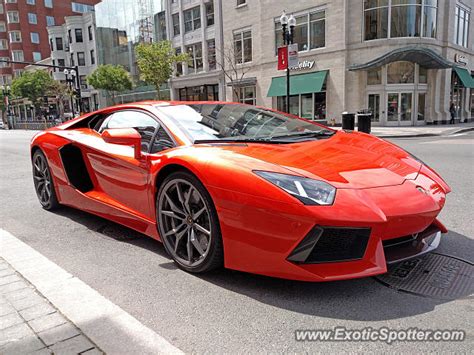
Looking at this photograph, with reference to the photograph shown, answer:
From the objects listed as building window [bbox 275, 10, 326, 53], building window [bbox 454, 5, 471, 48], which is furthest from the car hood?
building window [bbox 454, 5, 471, 48]

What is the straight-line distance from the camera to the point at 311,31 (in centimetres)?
2567

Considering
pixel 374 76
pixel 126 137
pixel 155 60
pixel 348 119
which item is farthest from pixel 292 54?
pixel 155 60

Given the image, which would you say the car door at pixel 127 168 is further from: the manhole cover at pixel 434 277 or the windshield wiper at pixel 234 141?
the manhole cover at pixel 434 277

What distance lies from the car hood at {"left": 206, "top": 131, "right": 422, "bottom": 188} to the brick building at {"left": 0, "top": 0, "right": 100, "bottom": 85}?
77366mm

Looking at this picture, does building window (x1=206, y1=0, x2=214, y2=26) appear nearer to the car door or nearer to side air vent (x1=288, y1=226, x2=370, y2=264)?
the car door

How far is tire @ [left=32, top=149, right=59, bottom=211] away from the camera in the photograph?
4883mm

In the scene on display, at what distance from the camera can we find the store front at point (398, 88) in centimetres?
2364

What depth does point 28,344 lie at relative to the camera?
2.17m

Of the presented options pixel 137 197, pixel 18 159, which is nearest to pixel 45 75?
pixel 18 159

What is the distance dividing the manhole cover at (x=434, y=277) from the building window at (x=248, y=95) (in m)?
27.7

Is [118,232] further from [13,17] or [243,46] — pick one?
[13,17]

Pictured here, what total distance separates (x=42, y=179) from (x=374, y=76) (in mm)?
22776

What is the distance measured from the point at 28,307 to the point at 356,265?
83.8 inches

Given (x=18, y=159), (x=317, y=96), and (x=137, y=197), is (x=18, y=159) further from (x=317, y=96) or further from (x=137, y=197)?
(x=317, y=96)
